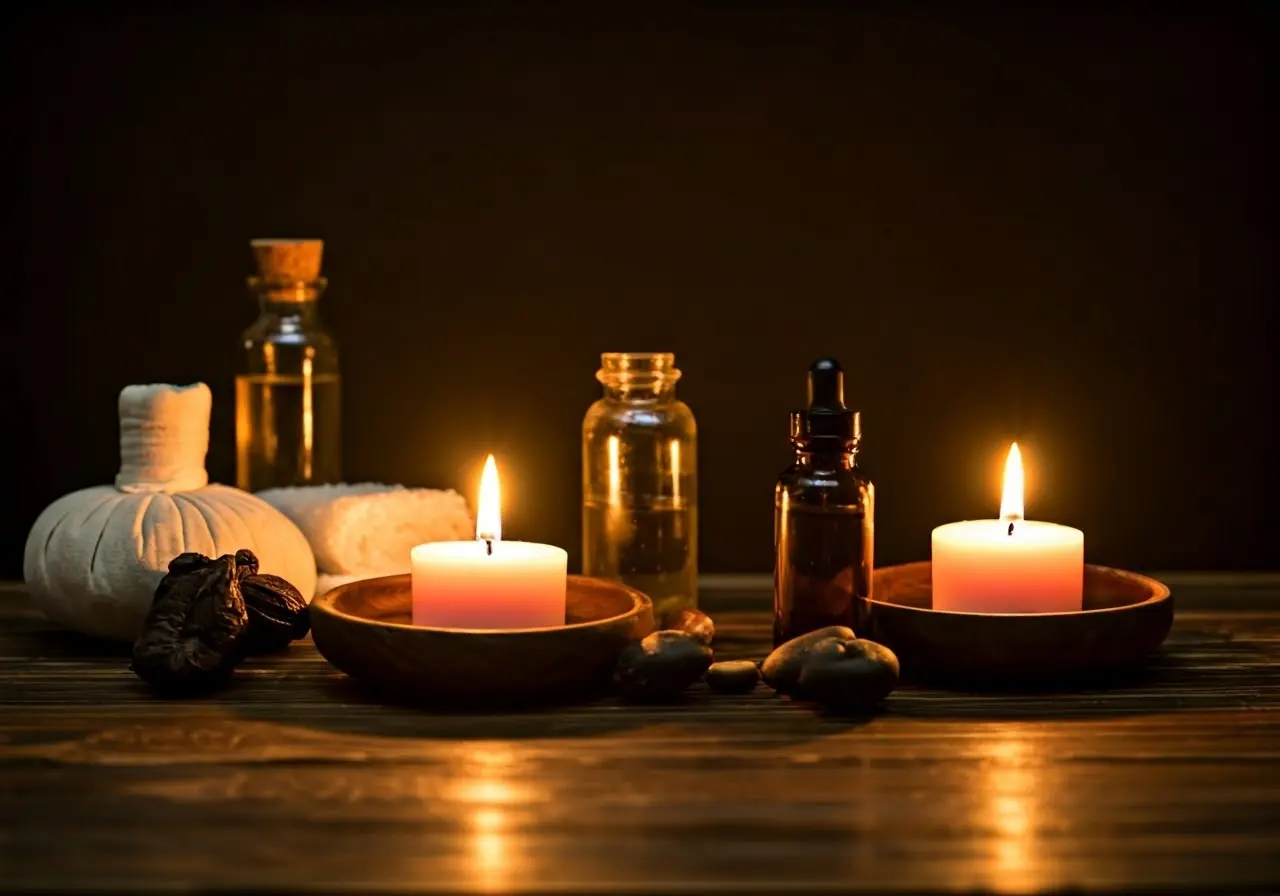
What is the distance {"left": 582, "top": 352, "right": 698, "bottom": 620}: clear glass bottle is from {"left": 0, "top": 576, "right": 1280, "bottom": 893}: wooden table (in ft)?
0.66

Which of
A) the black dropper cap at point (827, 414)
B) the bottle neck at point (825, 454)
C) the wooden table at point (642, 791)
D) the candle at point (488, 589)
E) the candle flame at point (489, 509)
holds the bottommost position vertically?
the wooden table at point (642, 791)

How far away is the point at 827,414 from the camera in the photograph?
98cm

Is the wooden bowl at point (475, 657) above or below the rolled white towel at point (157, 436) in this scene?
below

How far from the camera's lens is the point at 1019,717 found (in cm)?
86

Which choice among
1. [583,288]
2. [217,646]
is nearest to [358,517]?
[217,646]

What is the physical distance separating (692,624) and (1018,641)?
0.22m

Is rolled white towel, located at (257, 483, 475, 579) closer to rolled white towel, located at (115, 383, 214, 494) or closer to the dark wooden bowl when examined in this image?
rolled white towel, located at (115, 383, 214, 494)

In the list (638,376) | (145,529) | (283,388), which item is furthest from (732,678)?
(283,388)

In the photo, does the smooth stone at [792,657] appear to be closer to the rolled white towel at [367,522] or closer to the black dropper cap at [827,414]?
the black dropper cap at [827,414]

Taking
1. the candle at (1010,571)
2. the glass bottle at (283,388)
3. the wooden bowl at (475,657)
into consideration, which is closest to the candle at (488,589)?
the wooden bowl at (475,657)

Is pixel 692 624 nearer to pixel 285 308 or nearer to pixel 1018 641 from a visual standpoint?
pixel 1018 641

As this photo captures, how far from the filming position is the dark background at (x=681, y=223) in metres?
1.40

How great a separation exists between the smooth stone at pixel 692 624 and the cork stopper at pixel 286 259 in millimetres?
443

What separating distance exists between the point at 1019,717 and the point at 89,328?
3.10 ft
